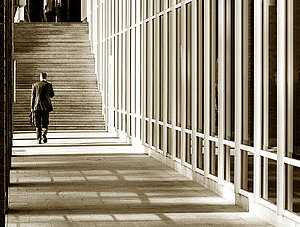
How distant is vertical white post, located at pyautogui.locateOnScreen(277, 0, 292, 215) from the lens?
9266 millimetres

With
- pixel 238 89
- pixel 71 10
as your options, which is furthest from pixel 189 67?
pixel 71 10

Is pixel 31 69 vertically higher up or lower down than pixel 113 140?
higher up

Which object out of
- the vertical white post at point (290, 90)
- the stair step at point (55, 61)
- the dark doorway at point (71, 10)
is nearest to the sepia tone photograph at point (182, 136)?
the vertical white post at point (290, 90)

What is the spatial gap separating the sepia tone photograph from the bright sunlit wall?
0.02 m

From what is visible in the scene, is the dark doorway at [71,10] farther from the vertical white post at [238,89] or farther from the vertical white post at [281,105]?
the vertical white post at [281,105]

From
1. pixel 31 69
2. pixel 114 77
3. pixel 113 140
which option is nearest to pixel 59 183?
pixel 113 140

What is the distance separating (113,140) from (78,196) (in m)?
12.7

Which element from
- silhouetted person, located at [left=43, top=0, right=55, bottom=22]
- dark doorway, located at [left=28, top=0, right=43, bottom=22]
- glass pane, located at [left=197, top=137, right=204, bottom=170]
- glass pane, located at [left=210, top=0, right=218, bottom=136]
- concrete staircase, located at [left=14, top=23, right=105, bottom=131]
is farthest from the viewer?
dark doorway, located at [left=28, top=0, right=43, bottom=22]

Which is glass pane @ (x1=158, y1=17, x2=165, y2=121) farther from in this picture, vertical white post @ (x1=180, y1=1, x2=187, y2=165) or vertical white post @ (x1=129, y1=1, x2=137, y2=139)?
vertical white post @ (x1=129, y1=1, x2=137, y2=139)

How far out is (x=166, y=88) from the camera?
1695 centimetres

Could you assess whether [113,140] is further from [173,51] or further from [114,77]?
[173,51]

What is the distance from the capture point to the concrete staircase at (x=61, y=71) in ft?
101

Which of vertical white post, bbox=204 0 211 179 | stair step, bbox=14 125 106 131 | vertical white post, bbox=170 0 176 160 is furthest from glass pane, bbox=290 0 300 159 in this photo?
stair step, bbox=14 125 106 131

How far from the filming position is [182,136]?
1534cm
